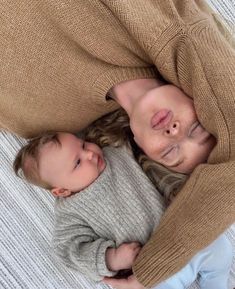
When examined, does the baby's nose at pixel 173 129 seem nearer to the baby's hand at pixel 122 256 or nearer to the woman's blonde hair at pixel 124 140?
the woman's blonde hair at pixel 124 140

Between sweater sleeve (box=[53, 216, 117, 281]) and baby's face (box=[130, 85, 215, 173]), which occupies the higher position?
baby's face (box=[130, 85, 215, 173])

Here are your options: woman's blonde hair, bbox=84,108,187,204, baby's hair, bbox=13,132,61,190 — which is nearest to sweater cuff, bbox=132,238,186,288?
woman's blonde hair, bbox=84,108,187,204

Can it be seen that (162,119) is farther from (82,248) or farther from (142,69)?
(82,248)

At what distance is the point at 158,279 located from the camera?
2.55 ft

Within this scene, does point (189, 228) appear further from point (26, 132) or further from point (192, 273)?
point (26, 132)

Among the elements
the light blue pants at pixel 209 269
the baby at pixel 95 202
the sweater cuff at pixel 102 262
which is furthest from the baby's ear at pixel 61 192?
the light blue pants at pixel 209 269

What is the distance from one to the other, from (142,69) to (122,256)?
13.8 inches

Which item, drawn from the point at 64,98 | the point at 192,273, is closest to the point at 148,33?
the point at 64,98

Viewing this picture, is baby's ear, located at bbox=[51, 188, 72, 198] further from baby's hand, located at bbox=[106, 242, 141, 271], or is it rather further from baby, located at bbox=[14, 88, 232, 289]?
baby's hand, located at bbox=[106, 242, 141, 271]

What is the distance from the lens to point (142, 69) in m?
0.85

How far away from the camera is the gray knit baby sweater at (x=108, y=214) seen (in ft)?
2.91

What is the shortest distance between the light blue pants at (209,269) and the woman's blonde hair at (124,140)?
0.15 metres

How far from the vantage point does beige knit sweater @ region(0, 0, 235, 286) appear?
714 millimetres

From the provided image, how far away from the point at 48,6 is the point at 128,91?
0.21 meters
